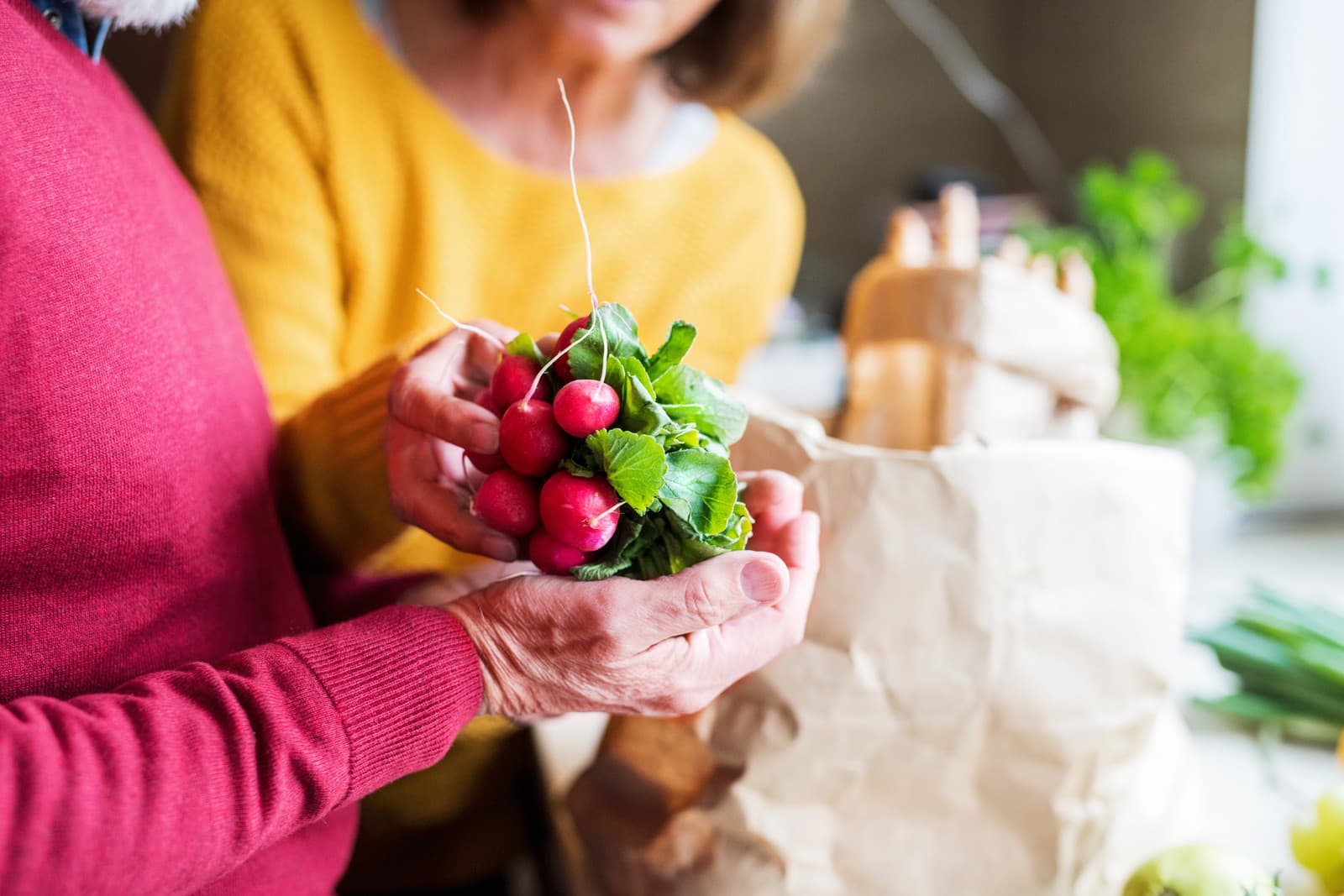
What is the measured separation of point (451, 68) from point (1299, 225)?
3.65 feet

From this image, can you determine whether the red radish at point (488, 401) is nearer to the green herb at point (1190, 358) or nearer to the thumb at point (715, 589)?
the thumb at point (715, 589)

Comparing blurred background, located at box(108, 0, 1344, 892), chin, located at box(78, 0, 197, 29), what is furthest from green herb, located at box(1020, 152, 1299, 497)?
chin, located at box(78, 0, 197, 29)

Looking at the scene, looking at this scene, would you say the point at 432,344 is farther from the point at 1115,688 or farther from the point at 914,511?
the point at 1115,688

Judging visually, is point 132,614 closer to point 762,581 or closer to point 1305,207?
point 762,581

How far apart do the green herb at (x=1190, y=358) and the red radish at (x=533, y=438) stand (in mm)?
958

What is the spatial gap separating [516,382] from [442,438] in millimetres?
66

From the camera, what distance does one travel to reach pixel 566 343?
0.51 m

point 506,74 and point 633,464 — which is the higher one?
point 506,74

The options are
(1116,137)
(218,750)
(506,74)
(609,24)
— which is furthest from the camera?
(1116,137)

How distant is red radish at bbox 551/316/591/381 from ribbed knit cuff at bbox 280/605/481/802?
140mm

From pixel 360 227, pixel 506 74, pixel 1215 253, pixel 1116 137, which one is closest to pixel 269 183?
pixel 360 227

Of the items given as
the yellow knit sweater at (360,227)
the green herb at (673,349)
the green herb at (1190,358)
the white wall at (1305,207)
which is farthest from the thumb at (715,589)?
the white wall at (1305,207)

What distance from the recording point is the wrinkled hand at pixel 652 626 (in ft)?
1.57

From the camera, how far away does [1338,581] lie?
1194mm
